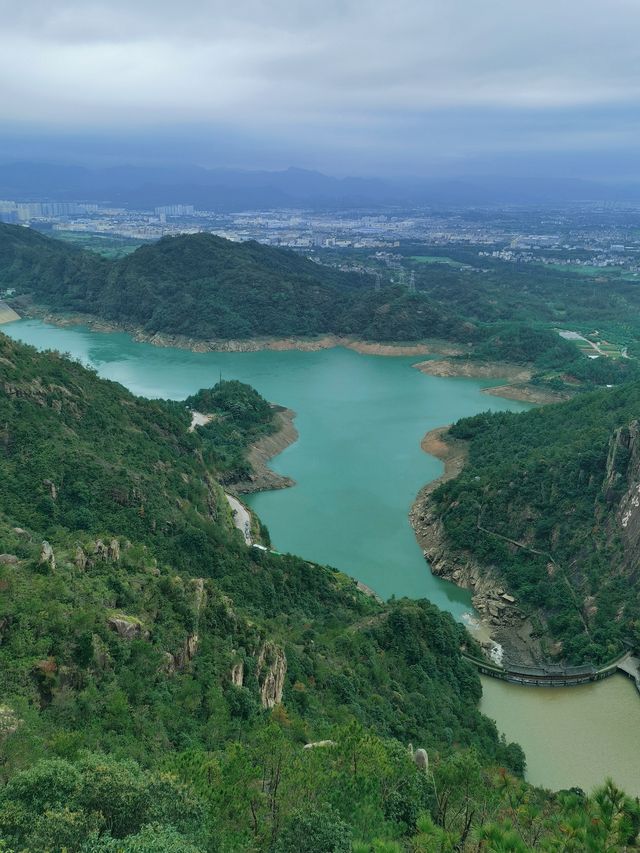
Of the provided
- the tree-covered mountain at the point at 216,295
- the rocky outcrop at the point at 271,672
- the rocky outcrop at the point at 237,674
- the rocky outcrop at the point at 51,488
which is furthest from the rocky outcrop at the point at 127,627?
the tree-covered mountain at the point at 216,295

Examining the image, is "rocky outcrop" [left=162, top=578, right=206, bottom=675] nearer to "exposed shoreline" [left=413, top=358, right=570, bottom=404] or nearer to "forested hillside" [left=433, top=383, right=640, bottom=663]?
"forested hillside" [left=433, top=383, right=640, bottom=663]

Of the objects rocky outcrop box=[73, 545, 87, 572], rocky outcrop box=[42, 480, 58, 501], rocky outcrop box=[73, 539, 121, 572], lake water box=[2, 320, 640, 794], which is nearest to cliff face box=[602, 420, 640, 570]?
lake water box=[2, 320, 640, 794]

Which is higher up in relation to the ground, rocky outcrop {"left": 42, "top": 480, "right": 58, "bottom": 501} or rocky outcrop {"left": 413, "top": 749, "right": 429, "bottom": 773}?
rocky outcrop {"left": 42, "top": 480, "right": 58, "bottom": 501}

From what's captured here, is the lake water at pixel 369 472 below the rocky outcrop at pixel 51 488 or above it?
below

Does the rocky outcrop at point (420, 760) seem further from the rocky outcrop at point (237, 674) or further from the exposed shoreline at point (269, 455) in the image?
the exposed shoreline at point (269, 455)


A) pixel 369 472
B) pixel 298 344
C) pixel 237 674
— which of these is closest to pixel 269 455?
pixel 369 472
